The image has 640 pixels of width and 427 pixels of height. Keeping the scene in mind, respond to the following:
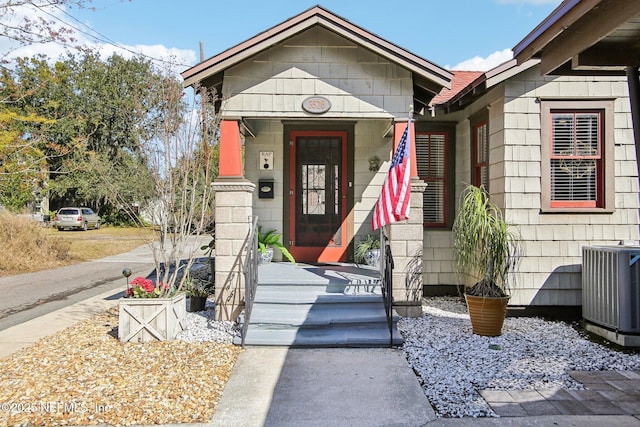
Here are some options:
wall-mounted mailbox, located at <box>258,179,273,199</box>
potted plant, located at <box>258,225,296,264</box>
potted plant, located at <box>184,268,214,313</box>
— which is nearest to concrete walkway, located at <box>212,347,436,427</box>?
potted plant, located at <box>184,268,214,313</box>

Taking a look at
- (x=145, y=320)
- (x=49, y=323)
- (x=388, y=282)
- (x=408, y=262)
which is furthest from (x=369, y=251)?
(x=49, y=323)

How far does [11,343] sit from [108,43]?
37.5ft

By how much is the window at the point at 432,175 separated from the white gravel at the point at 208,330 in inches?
157

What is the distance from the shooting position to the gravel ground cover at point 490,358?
3948 mm

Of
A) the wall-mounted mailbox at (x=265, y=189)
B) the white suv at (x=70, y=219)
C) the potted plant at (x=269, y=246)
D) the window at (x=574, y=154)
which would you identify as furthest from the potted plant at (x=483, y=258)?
the white suv at (x=70, y=219)

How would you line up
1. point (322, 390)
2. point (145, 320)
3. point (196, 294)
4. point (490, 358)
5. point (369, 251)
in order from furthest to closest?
point (369, 251) < point (196, 294) < point (145, 320) < point (490, 358) < point (322, 390)

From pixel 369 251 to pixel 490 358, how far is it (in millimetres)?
3145

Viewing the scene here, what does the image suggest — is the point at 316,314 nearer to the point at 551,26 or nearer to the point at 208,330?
the point at 208,330

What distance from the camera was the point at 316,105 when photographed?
6.26 metres

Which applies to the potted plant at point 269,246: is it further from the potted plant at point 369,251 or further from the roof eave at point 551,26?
the roof eave at point 551,26

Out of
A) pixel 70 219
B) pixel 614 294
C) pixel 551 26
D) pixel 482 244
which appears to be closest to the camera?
pixel 551 26

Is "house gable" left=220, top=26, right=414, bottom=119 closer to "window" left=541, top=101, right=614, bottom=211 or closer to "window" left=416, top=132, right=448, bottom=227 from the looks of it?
"window" left=416, top=132, right=448, bottom=227

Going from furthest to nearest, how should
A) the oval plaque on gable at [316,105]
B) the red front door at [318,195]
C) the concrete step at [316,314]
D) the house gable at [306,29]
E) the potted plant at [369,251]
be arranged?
the red front door at [318,195]
the potted plant at [369,251]
the oval plaque on gable at [316,105]
the house gable at [306,29]
the concrete step at [316,314]

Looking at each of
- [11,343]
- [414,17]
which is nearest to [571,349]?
[11,343]
